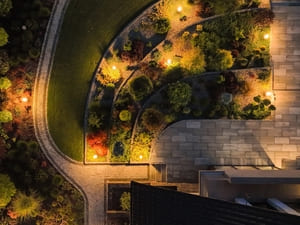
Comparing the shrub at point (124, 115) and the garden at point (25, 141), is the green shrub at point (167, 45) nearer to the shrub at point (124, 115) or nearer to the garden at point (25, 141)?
the shrub at point (124, 115)

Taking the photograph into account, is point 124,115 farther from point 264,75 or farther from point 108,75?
point 264,75

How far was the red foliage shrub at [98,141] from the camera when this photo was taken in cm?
2542

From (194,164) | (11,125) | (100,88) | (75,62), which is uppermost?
(75,62)

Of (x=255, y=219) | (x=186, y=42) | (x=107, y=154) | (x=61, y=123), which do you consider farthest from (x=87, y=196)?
(x=255, y=219)

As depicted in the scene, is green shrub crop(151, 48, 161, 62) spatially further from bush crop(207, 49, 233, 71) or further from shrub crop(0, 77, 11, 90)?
shrub crop(0, 77, 11, 90)

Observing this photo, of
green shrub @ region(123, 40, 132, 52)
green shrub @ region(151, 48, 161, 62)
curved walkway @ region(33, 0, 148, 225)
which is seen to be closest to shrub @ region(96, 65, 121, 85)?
green shrub @ region(123, 40, 132, 52)

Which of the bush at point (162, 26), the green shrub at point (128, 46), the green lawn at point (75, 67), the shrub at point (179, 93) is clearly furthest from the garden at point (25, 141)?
the shrub at point (179, 93)

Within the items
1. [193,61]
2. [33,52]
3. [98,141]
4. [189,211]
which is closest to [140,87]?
[193,61]

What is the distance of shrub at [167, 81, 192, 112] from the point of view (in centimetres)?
2469

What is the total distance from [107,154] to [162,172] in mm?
3651

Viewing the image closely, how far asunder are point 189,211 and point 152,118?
27.2 feet

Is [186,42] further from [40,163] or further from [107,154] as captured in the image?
[40,163]

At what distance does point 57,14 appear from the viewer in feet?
84.3

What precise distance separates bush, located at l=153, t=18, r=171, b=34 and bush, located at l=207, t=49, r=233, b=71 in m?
3.24
